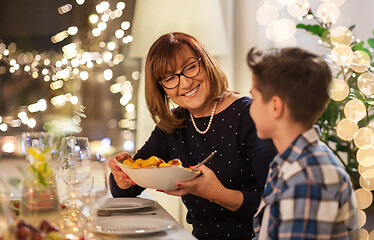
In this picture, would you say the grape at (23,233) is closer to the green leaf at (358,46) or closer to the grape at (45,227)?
the grape at (45,227)

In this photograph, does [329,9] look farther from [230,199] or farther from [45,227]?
[45,227]

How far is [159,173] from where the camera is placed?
1.48m

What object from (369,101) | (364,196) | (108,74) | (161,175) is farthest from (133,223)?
→ (108,74)

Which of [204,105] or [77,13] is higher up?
[77,13]

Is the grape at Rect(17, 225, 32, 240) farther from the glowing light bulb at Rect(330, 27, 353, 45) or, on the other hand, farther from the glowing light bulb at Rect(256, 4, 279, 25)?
the glowing light bulb at Rect(256, 4, 279, 25)

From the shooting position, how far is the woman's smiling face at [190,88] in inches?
74.7

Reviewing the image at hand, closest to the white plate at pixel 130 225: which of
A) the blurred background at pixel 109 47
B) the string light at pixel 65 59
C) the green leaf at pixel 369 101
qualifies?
the green leaf at pixel 369 101

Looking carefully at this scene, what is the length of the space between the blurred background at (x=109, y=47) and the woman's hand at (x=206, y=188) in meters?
1.73

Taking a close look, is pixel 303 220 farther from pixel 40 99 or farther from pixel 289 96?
pixel 40 99

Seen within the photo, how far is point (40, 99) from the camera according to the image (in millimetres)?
3611

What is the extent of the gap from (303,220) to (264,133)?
0.26 m

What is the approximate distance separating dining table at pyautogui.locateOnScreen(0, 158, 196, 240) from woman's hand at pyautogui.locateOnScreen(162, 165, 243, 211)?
107 millimetres

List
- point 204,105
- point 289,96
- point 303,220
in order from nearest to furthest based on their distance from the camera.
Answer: point 303,220, point 289,96, point 204,105

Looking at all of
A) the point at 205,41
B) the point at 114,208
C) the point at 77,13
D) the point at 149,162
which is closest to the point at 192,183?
the point at 149,162
